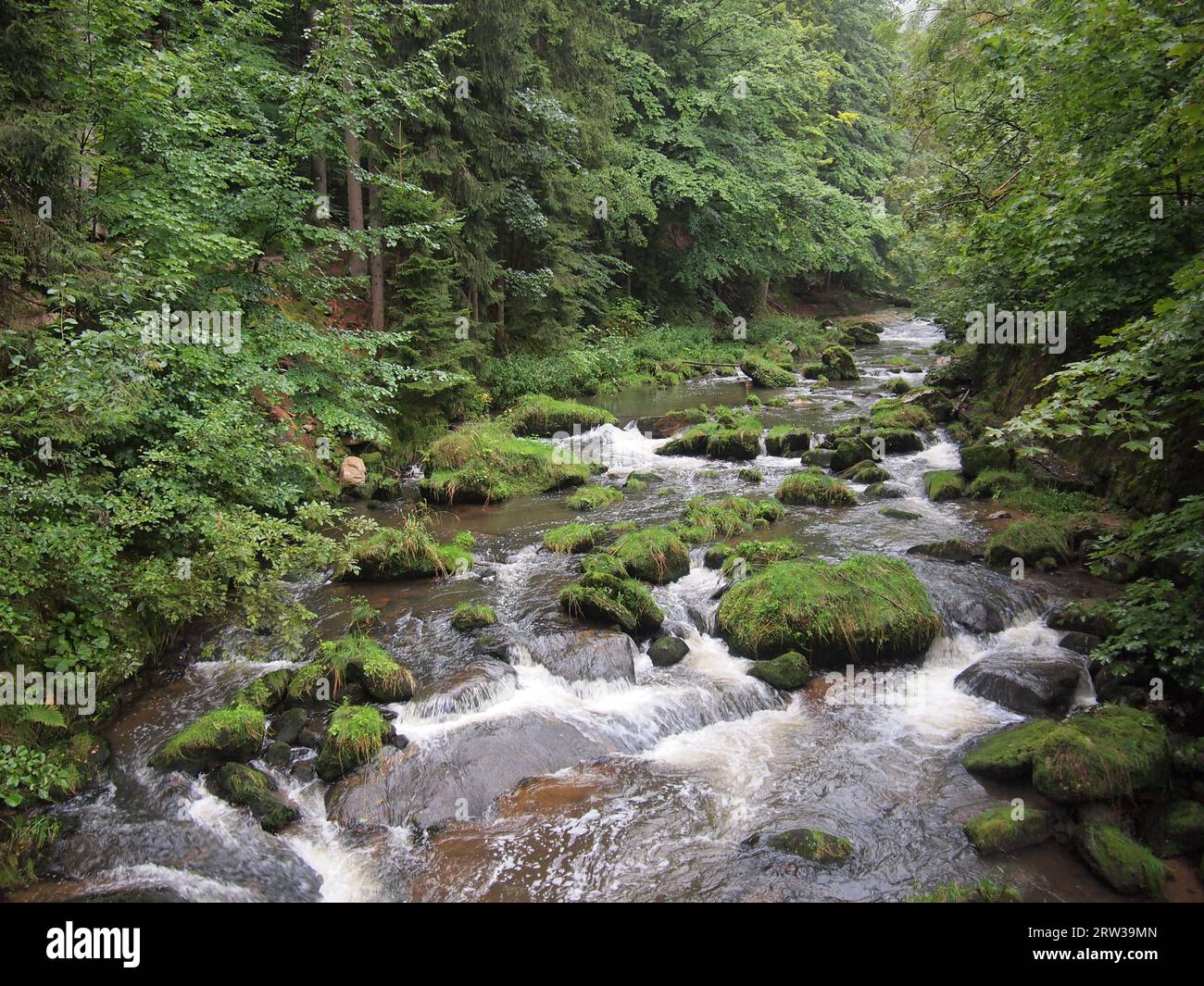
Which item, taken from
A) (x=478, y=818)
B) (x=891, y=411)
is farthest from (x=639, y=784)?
(x=891, y=411)

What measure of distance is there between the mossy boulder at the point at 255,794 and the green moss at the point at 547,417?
1108 centimetres

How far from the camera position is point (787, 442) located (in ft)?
52.9

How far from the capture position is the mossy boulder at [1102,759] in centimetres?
564

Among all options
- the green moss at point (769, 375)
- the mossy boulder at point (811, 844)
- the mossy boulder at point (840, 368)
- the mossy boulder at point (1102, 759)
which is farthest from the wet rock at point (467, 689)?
the mossy boulder at point (840, 368)

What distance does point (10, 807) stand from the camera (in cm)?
548

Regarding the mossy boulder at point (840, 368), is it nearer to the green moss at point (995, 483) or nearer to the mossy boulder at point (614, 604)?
the green moss at point (995, 483)

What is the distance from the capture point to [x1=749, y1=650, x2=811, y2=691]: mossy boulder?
7.90m

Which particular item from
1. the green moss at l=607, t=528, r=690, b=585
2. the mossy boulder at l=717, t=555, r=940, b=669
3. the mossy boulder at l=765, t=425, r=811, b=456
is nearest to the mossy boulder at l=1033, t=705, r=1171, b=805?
the mossy boulder at l=717, t=555, r=940, b=669

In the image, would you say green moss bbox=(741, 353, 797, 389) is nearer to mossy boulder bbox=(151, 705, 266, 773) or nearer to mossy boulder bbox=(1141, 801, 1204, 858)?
mossy boulder bbox=(1141, 801, 1204, 858)

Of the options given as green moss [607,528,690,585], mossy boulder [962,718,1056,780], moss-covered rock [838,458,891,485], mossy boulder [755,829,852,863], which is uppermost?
moss-covered rock [838,458,891,485]

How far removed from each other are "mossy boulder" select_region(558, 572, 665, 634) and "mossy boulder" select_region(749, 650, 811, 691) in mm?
1489

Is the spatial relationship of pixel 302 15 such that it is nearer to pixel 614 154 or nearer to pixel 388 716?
pixel 614 154

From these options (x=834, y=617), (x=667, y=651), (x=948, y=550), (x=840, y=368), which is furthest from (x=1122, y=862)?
(x=840, y=368)

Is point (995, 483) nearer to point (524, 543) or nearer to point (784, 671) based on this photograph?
point (784, 671)
